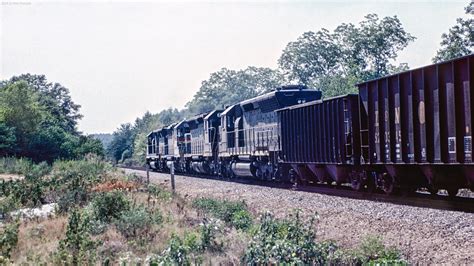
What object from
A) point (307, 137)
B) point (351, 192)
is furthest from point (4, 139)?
point (351, 192)

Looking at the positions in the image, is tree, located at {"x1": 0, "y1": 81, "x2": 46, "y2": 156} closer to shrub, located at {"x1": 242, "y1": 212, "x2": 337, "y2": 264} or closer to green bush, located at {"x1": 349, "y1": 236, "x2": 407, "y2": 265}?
shrub, located at {"x1": 242, "y1": 212, "x2": 337, "y2": 264}

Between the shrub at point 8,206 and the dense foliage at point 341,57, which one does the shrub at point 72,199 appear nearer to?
the shrub at point 8,206

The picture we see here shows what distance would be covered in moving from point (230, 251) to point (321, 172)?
11.5m

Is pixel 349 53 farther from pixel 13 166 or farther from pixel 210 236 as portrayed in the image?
pixel 210 236

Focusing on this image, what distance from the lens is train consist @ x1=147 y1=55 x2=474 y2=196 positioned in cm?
1332

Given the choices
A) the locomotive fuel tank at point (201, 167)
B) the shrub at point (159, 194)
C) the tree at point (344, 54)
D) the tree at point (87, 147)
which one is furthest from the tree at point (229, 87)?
the shrub at point (159, 194)

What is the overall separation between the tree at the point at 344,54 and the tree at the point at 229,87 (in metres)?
24.4

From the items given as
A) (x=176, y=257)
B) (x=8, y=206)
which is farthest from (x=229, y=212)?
(x=8, y=206)

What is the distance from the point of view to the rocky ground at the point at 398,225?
934cm

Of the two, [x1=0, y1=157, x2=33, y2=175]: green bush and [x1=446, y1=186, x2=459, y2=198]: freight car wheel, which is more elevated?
[x1=0, y1=157, x2=33, y2=175]: green bush

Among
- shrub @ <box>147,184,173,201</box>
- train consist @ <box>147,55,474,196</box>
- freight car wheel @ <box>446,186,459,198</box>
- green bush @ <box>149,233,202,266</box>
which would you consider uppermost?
train consist @ <box>147,55,474,196</box>

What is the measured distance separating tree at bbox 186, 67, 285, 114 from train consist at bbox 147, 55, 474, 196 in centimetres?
7470

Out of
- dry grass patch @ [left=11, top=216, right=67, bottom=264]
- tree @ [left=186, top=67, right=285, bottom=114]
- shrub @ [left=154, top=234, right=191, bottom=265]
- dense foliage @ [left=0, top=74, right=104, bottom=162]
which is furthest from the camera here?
tree @ [left=186, top=67, right=285, bottom=114]

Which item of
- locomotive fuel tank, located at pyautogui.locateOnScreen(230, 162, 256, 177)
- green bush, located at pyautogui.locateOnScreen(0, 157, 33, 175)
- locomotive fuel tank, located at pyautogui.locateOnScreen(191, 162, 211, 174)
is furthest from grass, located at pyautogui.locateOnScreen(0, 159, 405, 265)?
green bush, located at pyautogui.locateOnScreen(0, 157, 33, 175)
